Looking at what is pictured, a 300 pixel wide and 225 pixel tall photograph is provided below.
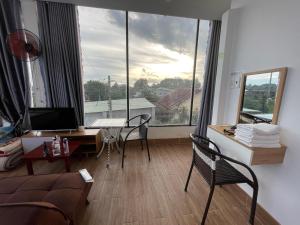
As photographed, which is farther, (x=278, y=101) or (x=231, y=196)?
(x=231, y=196)

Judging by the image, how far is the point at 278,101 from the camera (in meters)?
1.43

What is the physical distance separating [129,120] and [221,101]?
1698mm

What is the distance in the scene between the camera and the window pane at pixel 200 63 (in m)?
3.02

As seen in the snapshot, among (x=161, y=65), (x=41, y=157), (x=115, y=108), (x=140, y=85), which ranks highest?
(x=161, y=65)

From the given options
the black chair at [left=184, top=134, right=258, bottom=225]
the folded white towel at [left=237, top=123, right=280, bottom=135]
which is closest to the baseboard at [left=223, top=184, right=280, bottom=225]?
the black chair at [left=184, top=134, right=258, bottom=225]

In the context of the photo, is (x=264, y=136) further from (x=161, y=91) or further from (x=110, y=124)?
(x=161, y=91)

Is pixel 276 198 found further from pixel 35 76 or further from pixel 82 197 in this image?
pixel 35 76

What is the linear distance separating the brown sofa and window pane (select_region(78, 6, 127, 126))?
5.60ft

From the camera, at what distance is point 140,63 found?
9.95 ft

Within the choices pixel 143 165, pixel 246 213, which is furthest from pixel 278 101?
pixel 143 165

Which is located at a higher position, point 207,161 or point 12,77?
point 12,77

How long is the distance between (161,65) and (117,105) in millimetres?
1229

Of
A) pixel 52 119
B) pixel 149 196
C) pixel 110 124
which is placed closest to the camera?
pixel 149 196

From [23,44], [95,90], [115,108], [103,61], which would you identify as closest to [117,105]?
[115,108]
